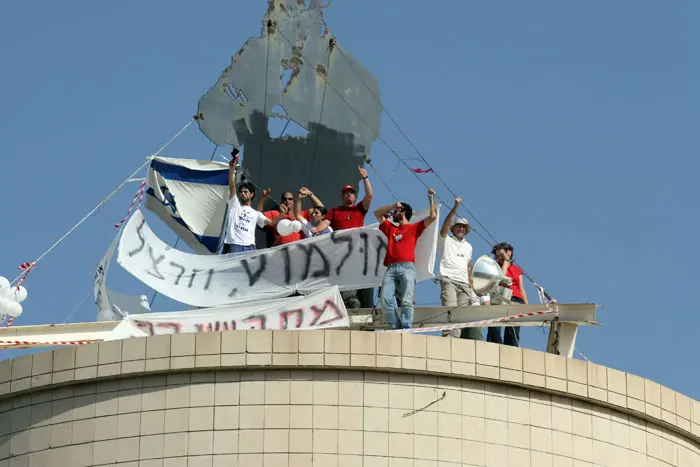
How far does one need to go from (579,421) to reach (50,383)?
6.22 metres

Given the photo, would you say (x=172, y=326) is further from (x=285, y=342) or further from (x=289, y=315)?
(x=285, y=342)

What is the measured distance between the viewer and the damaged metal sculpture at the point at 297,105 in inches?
1078

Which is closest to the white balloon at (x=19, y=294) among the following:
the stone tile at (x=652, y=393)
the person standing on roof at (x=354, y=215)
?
the person standing on roof at (x=354, y=215)

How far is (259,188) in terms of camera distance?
1065 inches

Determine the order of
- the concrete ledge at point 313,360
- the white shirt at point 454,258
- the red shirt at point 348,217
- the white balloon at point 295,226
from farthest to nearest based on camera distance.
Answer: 1. the red shirt at point 348,217
2. the white balloon at point 295,226
3. the white shirt at point 454,258
4. the concrete ledge at point 313,360

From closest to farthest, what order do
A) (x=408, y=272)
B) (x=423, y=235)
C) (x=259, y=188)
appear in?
(x=408, y=272) < (x=423, y=235) < (x=259, y=188)

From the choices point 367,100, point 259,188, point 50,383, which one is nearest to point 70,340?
point 50,383

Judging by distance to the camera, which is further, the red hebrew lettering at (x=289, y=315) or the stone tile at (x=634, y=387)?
the red hebrew lettering at (x=289, y=315)

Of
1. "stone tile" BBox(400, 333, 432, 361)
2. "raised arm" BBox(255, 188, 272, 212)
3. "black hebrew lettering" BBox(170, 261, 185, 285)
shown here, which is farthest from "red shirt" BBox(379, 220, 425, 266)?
"raised arm" BBox(255, 188, 272, 212)

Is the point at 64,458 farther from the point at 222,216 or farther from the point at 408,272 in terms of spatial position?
the point at 222,216

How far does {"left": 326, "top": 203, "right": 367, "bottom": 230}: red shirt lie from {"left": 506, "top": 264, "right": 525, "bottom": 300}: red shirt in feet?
7.46

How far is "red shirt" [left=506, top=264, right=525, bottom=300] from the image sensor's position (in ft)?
79.0

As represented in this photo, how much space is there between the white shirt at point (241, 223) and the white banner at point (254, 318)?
2.20 metres

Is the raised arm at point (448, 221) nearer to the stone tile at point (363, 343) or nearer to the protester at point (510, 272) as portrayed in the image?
the protester at point (510, 272)
